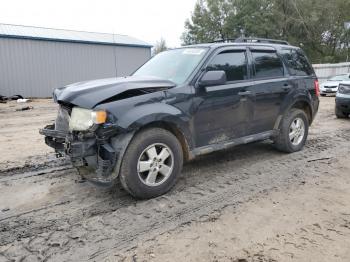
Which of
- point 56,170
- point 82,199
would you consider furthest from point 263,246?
point 56,170

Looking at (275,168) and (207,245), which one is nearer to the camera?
(207,245)

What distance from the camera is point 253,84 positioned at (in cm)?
525

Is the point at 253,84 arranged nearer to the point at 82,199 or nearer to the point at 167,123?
the point at 167,123

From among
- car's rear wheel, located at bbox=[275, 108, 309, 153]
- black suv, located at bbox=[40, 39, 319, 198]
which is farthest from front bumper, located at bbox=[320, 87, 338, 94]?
black suv, located at bbox=[40, 39, 319, 198]

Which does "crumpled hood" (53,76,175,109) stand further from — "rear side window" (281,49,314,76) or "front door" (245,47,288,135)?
"rear side window" (281,49,314,76)

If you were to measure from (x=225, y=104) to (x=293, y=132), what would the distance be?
6.63ft

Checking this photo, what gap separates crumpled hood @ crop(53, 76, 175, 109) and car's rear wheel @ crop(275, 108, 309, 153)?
2.61 meters

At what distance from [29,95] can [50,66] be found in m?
2.30

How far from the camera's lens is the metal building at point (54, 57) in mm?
19297

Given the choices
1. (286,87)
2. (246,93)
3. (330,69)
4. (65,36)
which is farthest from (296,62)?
(330,69)

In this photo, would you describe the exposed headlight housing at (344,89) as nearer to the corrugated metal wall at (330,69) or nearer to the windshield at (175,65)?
the windshield at (175,65)

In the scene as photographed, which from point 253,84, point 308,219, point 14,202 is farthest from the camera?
point 253,84

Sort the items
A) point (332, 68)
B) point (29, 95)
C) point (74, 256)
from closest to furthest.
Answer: point (74, 256) → point (29, 95) → point (332, 68)

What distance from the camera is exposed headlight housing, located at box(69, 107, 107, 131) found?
3.69 meters
